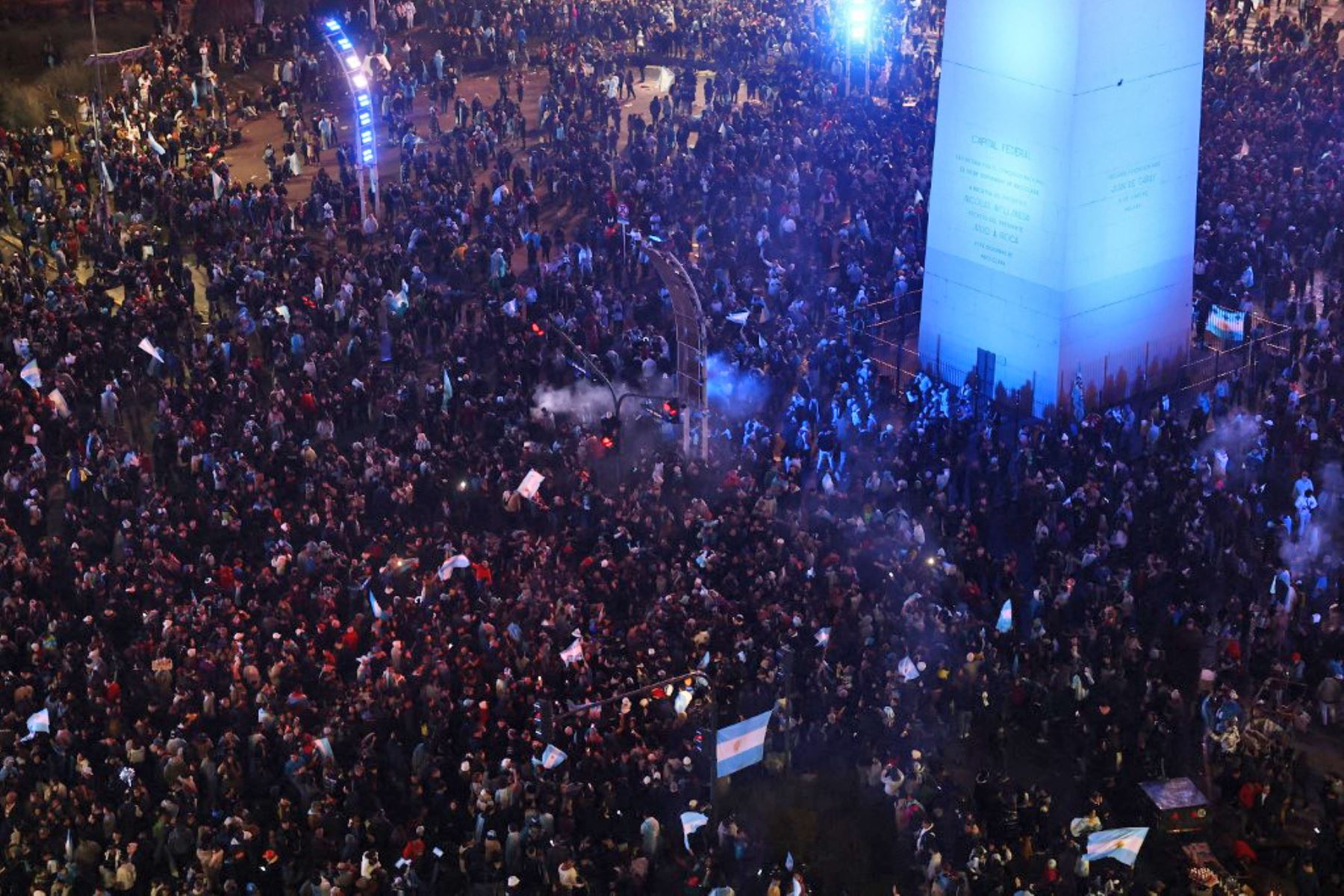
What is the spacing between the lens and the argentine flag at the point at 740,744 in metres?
28.8

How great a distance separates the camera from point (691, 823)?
28062 millimetres

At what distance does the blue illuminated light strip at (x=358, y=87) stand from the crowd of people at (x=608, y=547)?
170cm

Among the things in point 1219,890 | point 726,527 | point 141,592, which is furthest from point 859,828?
point 141,592

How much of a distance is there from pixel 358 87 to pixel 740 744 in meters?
31.0

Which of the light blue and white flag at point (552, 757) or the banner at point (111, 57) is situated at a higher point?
the banner at point (111, 57)

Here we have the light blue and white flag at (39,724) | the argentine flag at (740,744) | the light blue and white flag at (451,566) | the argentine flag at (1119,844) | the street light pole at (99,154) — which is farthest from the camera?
the street light pole at (99,154)

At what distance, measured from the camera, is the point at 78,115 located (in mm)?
64562

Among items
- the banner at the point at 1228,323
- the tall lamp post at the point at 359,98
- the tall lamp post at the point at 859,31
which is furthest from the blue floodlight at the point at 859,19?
the banner at the point at 1228,323

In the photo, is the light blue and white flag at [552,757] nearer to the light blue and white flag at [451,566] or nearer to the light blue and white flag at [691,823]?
the light blue and white flag at [691,823]

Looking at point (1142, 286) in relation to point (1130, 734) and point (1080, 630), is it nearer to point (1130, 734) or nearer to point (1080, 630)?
point (1080, 630)

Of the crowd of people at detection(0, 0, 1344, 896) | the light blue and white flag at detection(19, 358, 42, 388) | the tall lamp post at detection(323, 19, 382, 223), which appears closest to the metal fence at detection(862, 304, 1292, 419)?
the crowd of people at detection(0, 0, 1344, 896)

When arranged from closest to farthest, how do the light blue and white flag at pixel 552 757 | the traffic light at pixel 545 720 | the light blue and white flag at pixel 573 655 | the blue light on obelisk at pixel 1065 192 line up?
the light blue and white flag at pixel 552 757
the traffic light at pixel 545 720
the light blue and white flag at pixel 573 655
the blue light on obelisk at pixel 1065 192

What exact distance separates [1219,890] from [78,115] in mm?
49768

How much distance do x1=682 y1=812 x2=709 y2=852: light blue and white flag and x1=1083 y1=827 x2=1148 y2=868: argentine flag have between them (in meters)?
5.62
